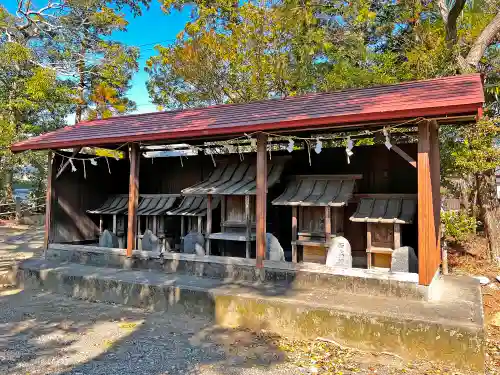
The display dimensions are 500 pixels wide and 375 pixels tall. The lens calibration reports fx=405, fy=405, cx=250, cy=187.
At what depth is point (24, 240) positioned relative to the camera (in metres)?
12.9

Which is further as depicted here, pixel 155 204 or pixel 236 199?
pixel 155 204

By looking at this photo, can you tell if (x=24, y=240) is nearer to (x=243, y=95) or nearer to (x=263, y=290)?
(x=243, y=95)

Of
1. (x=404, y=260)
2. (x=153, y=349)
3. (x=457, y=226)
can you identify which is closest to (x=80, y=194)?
(x=153, y=349)

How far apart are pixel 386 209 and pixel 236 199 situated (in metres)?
2.43

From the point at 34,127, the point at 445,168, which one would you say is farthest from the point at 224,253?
the point at 34,127

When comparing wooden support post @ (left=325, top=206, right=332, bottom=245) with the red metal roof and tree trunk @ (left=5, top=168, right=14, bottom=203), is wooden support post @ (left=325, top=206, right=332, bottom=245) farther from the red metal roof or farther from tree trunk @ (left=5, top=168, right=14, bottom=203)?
Answer: tree trunk @ (left=5, top=168, right=14, bottom=203)

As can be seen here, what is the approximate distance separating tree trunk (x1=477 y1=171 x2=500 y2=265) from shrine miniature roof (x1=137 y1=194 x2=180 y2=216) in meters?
6.37

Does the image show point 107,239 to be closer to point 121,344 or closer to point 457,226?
point 121,344

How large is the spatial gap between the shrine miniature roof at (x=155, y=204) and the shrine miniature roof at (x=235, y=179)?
1.06 meters

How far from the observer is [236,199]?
22.6 ft

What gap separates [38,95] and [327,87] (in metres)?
10.6

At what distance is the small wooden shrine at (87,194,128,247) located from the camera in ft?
27.8

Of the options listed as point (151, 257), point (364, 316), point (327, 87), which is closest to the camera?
point (364, 316)

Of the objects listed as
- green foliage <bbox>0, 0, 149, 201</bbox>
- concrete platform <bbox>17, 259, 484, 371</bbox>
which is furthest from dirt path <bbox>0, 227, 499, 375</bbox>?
green foliage <bbox>0, 0, 149, 201</bbox>
